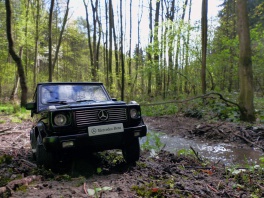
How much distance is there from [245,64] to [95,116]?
735 cm

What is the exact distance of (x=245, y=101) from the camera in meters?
9.27

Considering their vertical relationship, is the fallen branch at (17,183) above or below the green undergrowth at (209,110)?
below

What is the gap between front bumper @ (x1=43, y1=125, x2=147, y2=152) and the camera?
11.3 ft

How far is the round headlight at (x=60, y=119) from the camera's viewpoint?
3566 mm

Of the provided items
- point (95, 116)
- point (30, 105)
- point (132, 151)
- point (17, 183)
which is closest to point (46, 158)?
point (17, 183)

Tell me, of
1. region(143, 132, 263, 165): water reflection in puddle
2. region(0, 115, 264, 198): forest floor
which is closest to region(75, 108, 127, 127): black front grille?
region(0, 115, 264, 198): forest floor

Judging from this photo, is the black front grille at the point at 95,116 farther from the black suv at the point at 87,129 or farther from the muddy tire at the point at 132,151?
the muddy tire at the point at 132,151

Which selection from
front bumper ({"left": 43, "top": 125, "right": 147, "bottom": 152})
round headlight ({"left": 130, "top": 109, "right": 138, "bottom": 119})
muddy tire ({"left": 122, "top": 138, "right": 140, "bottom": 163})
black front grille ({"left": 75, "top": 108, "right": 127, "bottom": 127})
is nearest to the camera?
front bumper ({"left": 43, "top": 125, "right": 147, "bottom": 152})

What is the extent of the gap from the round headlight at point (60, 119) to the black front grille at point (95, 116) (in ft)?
0.59

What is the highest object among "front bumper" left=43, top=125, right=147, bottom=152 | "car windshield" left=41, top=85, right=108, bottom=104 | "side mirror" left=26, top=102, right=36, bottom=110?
"car windshield" left=41, top=85, right=108, bottom=104

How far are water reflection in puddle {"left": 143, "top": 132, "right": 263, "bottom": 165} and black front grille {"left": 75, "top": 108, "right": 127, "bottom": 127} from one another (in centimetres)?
294

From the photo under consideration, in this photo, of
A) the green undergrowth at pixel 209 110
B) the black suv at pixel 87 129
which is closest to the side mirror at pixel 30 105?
the black suv at pixel 87 129

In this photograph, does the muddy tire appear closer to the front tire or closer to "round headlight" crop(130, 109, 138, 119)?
"round headlight" crop(130, 109, 138, 119)

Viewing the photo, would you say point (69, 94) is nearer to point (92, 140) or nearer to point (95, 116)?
point (95, 116)
